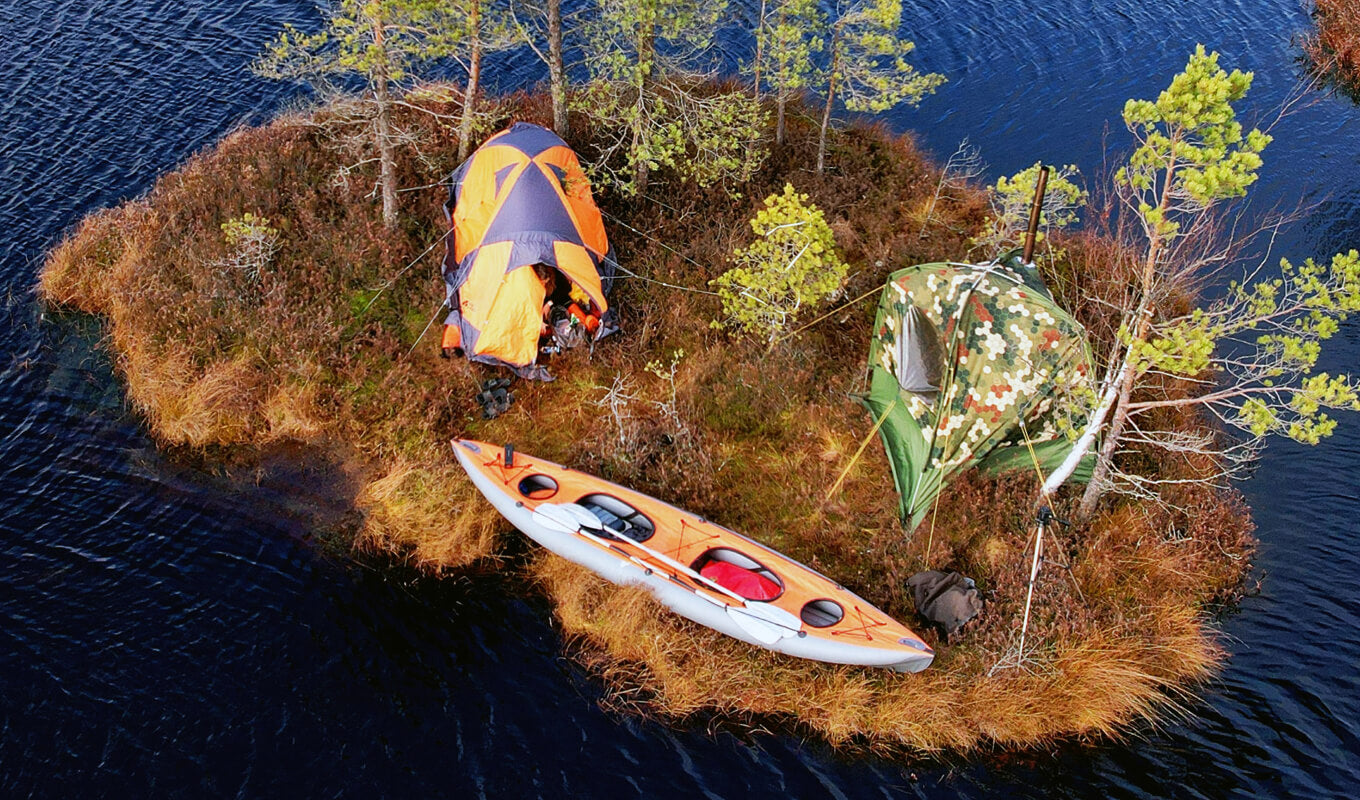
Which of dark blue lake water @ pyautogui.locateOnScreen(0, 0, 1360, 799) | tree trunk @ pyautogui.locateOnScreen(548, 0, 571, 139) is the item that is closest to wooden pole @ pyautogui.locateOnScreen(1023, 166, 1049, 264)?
dark blue lake water @ pyautogui.locateOnScreen(0, 0, 1360, 799)

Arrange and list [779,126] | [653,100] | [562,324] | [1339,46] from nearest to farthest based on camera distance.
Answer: [562,324] < [653,100] < [779,126] < [1339,46]

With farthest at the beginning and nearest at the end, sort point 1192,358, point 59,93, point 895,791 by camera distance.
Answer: point 59,93 → point 895,791 → point 1192,358

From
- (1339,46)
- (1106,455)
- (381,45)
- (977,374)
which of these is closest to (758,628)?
(977,374)

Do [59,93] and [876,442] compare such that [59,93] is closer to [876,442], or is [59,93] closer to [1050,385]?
[876,442]

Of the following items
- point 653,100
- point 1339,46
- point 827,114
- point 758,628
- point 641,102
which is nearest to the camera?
point 758,628

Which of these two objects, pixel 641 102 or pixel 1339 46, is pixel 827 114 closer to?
pixel 641 102

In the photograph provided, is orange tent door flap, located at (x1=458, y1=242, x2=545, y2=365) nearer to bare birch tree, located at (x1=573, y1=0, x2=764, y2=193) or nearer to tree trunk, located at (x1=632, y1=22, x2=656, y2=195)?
bare birch tree, located at (x1=573, y1=0, x2=764, y2=193)

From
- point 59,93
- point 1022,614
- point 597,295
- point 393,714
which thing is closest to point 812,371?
point 597,295
